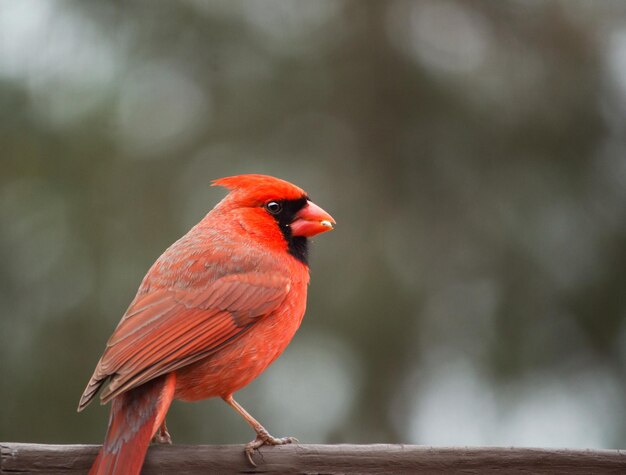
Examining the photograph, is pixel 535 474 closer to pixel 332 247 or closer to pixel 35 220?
pixel 332 247

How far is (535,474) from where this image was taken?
6.97 feet

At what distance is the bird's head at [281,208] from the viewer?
2.68 m

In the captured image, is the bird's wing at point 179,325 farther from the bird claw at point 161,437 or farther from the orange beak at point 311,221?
the bird claw at point 161,437

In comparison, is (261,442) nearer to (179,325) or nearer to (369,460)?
(369,460)

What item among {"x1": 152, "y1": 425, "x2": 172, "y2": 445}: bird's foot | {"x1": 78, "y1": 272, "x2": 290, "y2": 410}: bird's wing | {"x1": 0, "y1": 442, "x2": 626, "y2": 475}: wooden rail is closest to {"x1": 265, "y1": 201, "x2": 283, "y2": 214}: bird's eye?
{"x1": 78, "y1": 272, "x2": 290, "y2": 410}: bird's wing

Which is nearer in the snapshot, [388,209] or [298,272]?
[298,272]

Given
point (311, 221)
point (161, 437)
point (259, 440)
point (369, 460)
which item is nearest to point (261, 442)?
point (259, 440)

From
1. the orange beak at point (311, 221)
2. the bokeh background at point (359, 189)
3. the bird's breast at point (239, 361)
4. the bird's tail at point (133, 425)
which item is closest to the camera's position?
the bird's tail at point (133, 425)

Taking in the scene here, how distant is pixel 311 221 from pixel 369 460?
857 millimetres

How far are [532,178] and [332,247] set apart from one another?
1.08 m

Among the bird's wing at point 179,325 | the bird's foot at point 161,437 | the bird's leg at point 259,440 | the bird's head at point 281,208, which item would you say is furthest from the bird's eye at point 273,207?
the bird's foot at point 161,437

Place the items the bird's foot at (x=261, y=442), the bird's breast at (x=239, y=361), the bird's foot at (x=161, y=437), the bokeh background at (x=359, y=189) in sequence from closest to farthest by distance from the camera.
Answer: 1. the bird's foot at (x=261, y=442)
2. the bird's breast at (x=239, y=361)
3. the bird's foot at (x=161, y=437)
4. the bokeh background at (x=359, y=189)

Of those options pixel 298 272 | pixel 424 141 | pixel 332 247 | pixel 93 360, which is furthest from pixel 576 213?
pixel 93 360

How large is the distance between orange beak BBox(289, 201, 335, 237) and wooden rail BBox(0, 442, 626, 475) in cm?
78
